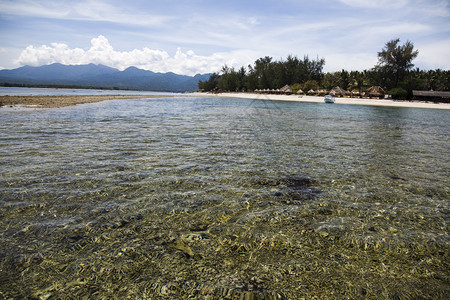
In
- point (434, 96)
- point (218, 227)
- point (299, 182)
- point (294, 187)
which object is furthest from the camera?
point (434, 96)

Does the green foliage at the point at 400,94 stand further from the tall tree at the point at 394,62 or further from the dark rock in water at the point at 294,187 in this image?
the dark rock in water at the point at 294,187

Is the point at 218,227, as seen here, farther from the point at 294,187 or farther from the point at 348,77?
the point at 348,77

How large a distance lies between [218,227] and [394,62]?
359ft

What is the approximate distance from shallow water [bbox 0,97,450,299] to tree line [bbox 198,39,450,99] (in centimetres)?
8917

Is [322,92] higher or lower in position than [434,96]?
higher

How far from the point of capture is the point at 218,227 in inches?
181

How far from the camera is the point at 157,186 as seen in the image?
6367mm

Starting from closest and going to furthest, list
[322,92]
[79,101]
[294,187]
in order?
[294,187]
[79,101]
[322,92]

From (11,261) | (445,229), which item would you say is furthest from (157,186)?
(445,229)

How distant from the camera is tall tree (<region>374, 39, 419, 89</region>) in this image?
85562 millimetres

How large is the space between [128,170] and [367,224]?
6537mm

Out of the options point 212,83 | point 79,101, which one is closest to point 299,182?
point 79,101

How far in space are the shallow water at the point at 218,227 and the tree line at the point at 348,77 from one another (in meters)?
89.2

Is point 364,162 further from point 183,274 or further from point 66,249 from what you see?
point 66,249
